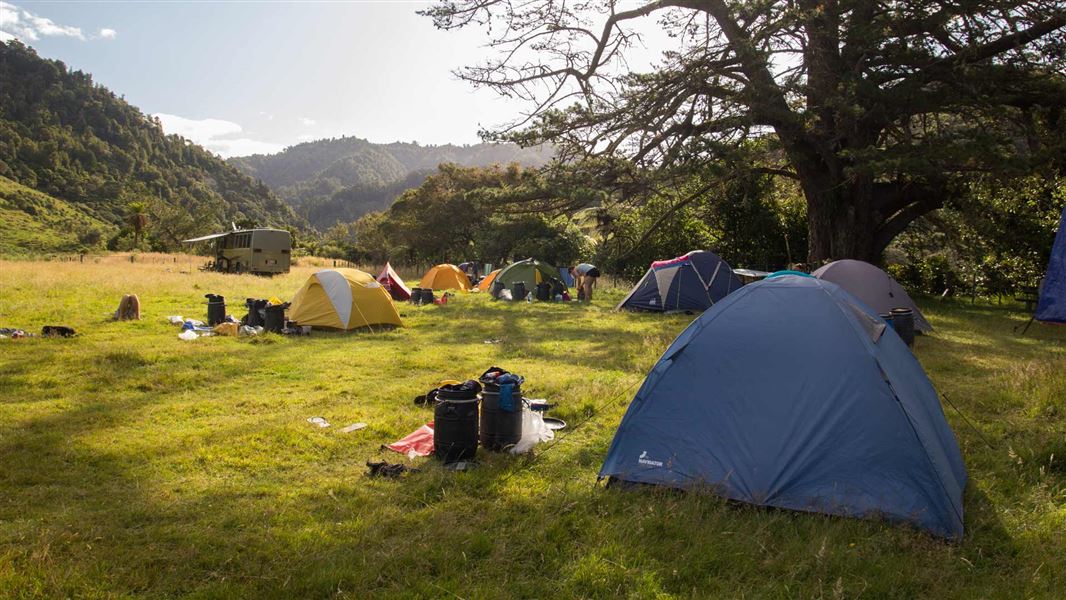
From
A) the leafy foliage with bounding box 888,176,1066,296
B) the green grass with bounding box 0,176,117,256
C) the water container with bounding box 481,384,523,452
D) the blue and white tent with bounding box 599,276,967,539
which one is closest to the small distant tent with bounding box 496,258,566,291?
the leafy foliage with bounding box 888,176,1066,296

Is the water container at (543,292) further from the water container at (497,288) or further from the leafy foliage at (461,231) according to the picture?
the leafy foliage at (461,231)

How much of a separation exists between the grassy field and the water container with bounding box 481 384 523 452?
0.31 metres

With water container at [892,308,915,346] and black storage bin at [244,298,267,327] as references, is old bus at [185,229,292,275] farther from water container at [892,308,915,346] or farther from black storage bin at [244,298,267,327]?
water container at [892,308,915,346]

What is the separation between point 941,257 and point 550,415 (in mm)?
24131

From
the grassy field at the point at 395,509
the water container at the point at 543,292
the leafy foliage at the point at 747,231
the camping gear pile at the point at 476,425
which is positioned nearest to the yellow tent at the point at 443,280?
A: the water container at the point at 543,292

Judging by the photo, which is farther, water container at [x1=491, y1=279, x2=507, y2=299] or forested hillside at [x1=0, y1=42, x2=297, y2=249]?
forested hillside at [x1=0, y1=42, x2=297, y2=249]

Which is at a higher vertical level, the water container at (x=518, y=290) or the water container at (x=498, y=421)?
the water container at (x=518, y=290)

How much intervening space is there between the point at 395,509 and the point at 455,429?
43.4 inches

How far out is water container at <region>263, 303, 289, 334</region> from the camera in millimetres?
13102

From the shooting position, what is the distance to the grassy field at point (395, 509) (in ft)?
11.6

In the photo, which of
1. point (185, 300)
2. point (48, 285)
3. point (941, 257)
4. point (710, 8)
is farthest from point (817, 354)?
point (941, 257)

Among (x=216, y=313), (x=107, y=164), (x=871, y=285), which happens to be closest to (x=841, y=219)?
(x=871, y=285)

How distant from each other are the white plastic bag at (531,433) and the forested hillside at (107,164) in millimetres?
57068

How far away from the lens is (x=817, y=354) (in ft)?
15.2
